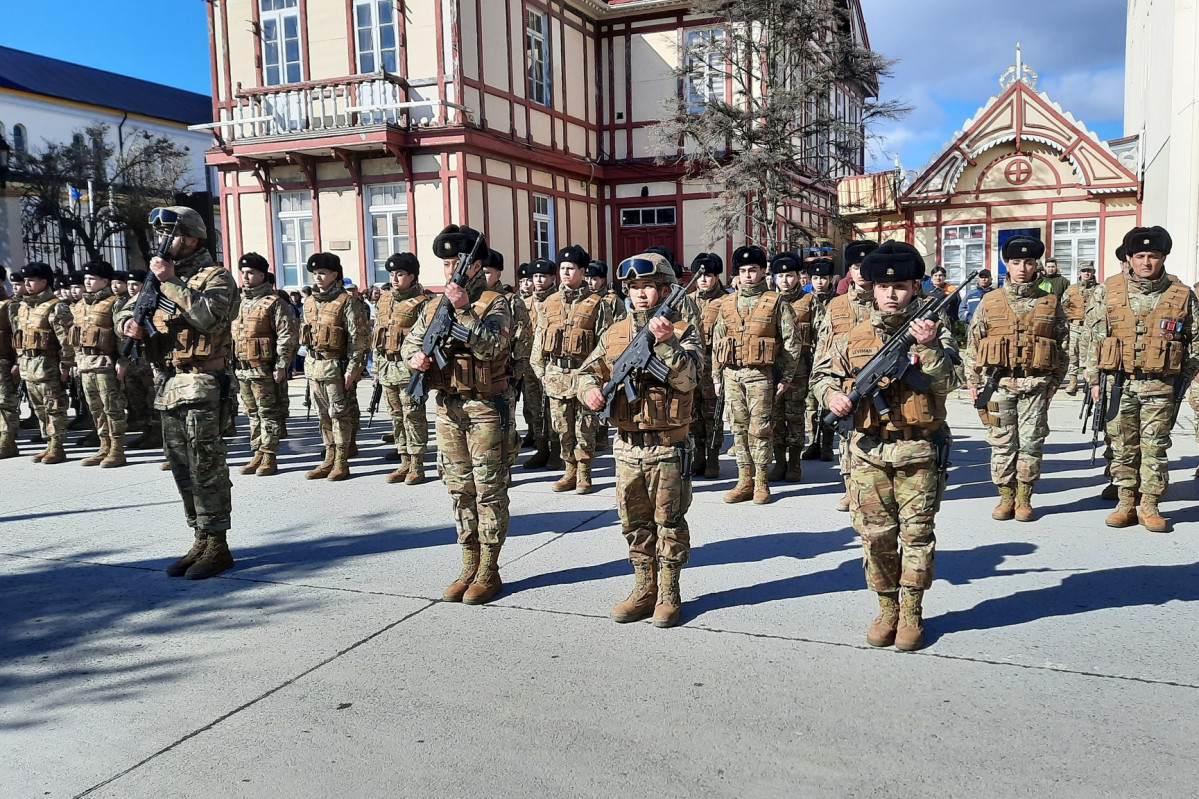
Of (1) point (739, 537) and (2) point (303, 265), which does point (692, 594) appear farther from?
(2) point (303, 265)

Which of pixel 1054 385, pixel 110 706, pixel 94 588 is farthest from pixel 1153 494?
pixel 94 588

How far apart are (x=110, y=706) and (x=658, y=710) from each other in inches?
95.9

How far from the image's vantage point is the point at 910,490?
14.8 feet

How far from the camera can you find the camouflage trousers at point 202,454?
20.1 feet

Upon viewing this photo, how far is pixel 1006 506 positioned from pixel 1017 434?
0.55 meters

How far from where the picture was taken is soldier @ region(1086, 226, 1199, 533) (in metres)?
6.46

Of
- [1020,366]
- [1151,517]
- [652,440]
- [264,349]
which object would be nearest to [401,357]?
[264,349]

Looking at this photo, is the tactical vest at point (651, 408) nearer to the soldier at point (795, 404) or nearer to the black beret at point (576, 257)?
the black beret at point (576, 257)

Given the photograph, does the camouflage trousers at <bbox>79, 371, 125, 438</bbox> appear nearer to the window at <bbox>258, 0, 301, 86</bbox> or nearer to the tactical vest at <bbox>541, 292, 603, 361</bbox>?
the tactical vest at <bbox>541, 292, 603, 361</bbox>

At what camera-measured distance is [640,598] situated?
5066 mm

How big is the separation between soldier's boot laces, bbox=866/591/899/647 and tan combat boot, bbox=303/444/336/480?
6.17m

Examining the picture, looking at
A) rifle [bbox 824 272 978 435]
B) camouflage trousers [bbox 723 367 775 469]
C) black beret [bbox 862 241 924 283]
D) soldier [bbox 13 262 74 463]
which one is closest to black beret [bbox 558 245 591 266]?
camouflage trousers [bbox 723 367 775 469]

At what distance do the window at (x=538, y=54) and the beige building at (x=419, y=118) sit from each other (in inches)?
1.3

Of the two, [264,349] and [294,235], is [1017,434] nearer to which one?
[264,349]
